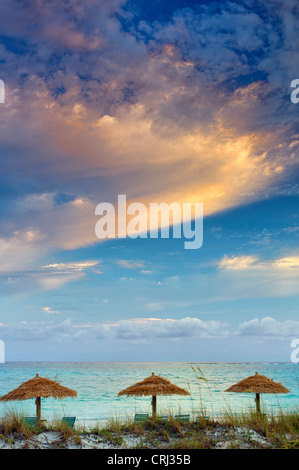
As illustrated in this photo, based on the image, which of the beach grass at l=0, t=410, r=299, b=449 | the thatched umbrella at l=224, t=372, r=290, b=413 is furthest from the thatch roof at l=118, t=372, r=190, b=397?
the thatched umbrella at l=224, t=372, r=290, b=413

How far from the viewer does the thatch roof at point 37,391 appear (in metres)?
9.23

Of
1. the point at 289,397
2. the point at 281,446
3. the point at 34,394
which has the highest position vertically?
the point at 34,394

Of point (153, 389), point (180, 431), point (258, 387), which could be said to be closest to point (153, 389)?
point (153, 389)

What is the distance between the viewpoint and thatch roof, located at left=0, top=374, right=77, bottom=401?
923 centimetres

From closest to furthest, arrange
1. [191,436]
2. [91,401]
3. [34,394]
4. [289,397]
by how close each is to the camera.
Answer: [191,436]
[34,394]
[91,401]
[289,397]

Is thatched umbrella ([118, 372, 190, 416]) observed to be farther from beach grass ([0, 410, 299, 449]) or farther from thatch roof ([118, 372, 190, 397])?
beach grass ([0, 410, 299, 449])

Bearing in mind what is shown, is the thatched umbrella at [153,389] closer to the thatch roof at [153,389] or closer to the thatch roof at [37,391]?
the thatch roof at [153,389]
